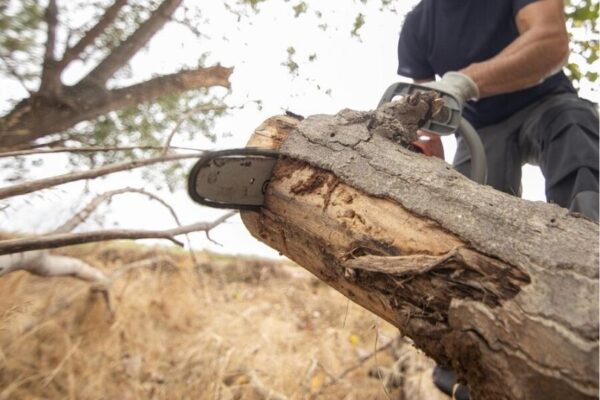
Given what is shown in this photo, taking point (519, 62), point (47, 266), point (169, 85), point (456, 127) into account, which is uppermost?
point (519, 62)

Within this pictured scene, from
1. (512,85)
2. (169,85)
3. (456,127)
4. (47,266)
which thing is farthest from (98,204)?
(512,85)

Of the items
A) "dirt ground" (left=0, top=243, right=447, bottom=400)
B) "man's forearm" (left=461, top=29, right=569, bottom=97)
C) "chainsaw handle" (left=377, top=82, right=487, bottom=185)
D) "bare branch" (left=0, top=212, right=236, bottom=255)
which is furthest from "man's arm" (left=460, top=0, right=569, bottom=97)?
"bare branch" (left=0, top=212, right=236, bottom=255)

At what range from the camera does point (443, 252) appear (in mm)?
749

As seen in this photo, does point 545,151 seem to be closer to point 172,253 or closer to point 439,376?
point 439,376

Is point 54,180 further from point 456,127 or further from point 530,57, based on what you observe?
point 530,57

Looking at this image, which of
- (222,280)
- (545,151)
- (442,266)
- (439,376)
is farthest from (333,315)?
(442,266)

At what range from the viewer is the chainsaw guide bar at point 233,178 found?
943 mm

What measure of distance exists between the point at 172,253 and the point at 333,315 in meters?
1.75

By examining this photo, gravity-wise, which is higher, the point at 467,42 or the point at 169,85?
the point at 467,42

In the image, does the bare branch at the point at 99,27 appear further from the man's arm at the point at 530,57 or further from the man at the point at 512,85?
the man's arm at the point at 530,57

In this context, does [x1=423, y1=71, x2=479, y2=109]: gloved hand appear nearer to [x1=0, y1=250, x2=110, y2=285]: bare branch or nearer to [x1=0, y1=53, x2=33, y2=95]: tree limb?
[x1=0, y1=250, x2=110, y2=285]: bare branch

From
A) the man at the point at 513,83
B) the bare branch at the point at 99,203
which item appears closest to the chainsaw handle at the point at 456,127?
the man at the point at 513,83

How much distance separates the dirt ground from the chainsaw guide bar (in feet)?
2.53

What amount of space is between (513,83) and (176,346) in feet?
8.29
